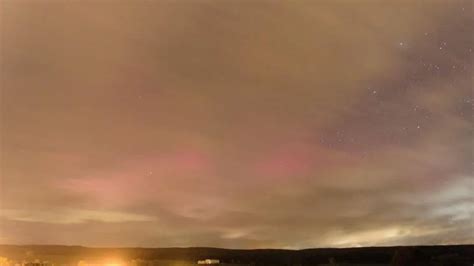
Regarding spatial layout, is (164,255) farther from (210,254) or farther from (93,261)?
(93,261)

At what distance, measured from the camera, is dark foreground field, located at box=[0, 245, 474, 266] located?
10758mm

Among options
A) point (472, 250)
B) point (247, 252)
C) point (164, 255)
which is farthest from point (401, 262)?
point (164, 255)

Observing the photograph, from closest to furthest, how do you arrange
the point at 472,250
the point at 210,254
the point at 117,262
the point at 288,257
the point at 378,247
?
the point at 472,250
the point at 378,247
the point at 288,257
the point at 210,254
the point at 117,262

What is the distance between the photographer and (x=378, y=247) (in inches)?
445


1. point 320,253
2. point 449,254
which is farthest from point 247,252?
point 449,254

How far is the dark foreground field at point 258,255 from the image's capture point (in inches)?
424

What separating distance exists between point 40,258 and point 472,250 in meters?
12.7

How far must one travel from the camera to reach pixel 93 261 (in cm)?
1440

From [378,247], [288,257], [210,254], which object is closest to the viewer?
[378,247]

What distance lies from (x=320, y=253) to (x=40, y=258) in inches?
362

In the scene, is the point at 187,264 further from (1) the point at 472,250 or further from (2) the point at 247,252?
(1) the point at 472,250

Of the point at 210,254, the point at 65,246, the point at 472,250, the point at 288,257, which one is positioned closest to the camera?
the point at 472,250

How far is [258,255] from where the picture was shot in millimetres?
12453

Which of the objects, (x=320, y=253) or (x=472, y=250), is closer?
(x=472, y=250)
